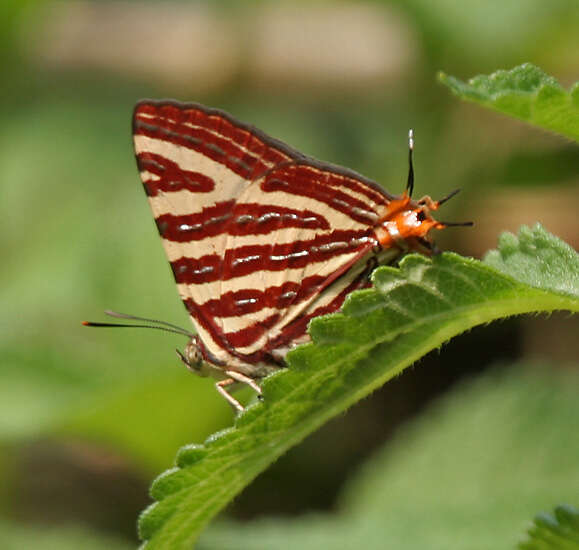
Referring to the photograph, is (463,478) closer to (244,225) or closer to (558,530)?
(244,225)

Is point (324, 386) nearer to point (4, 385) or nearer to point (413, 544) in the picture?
point (413, 544)

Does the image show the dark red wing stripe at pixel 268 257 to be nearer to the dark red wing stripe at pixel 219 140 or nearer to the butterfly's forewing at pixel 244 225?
the butterfly's forewing at pixel 244 225

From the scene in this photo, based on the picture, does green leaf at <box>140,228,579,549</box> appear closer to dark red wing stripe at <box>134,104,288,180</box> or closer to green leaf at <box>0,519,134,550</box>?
dark red wing stripe at <box>134,104,288,180</box>

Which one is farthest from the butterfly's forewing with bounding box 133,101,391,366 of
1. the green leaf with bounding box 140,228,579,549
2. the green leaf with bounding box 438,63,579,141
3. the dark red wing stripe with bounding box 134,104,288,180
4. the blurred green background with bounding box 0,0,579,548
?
the blurred green background with bounding box 0,0,579,548

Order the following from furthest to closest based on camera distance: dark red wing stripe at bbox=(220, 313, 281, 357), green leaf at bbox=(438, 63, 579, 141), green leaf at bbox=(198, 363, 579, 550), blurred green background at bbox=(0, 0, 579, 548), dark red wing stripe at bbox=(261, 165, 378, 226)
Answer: blurred green background at bbox=(0, 0, 579, 548)
green leaf at bbox=(198, 363, 579, 550)
dark red wing stripe at bbox=(220, 313, 281, 357)
dark red wing stripe at bbox=(261, 165, 378, 226)
green leaf at bbox=(438, 63, 579, 141)

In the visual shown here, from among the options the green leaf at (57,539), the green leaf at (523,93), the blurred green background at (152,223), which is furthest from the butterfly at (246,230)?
the green leaf at (57,539)

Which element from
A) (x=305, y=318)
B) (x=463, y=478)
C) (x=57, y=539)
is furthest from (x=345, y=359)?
(x=57, y=539)
